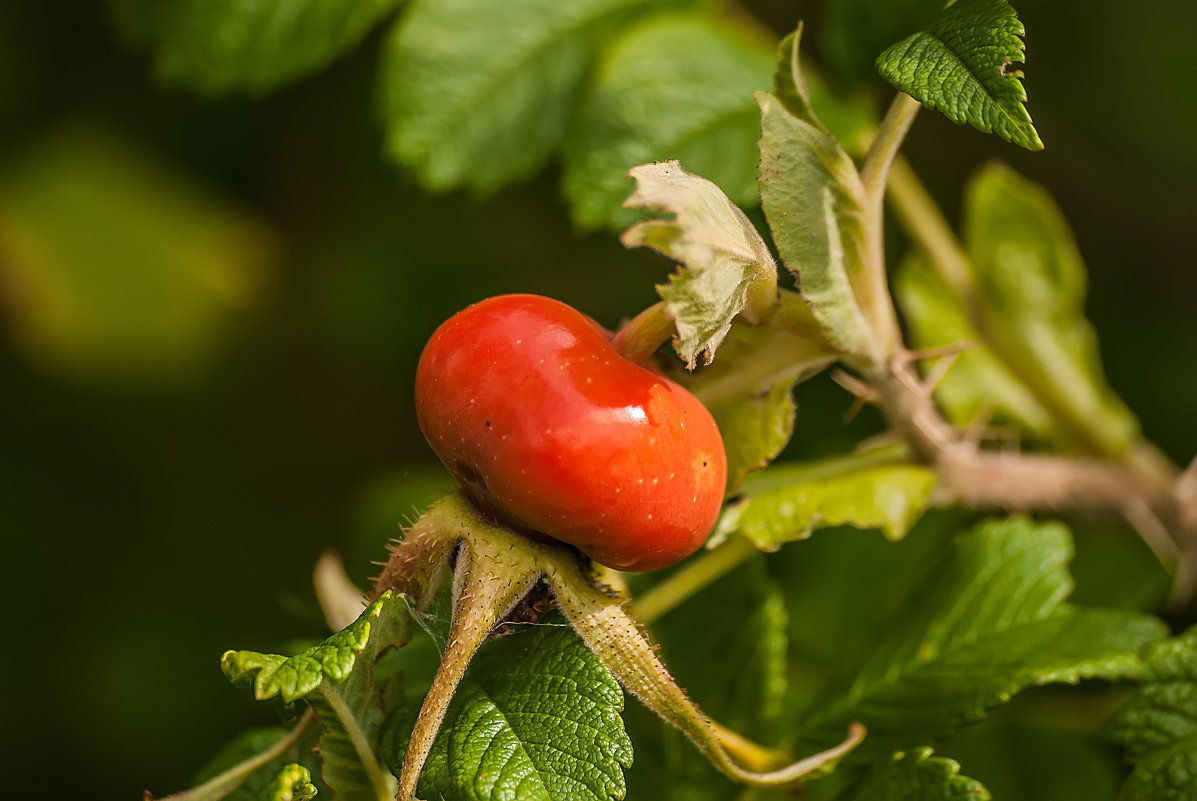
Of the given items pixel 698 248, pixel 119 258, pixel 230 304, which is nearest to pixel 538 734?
pixel 698 248

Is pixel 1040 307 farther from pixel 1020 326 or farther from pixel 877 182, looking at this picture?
pixel 877 182

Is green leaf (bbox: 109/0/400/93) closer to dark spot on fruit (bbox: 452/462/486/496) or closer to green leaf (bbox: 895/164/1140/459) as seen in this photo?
dark spot on fruit (bbox: 452/462/486/496)

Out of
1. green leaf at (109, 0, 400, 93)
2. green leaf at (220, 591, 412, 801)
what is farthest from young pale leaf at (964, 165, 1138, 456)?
green leaf at (220, 591, 412, 801)

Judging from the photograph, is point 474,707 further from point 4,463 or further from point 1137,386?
point 4,463

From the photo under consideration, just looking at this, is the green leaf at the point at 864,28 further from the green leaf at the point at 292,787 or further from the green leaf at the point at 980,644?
the green leaf at the point at 292,787

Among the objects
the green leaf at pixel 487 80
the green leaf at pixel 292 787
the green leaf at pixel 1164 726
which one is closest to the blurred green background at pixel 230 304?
the green leaf at pixel 487 80

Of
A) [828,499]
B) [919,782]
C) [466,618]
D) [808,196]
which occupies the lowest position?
[919,782]

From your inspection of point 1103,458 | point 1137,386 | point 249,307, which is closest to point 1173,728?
point 1103,458

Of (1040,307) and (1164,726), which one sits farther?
(1040,307)
